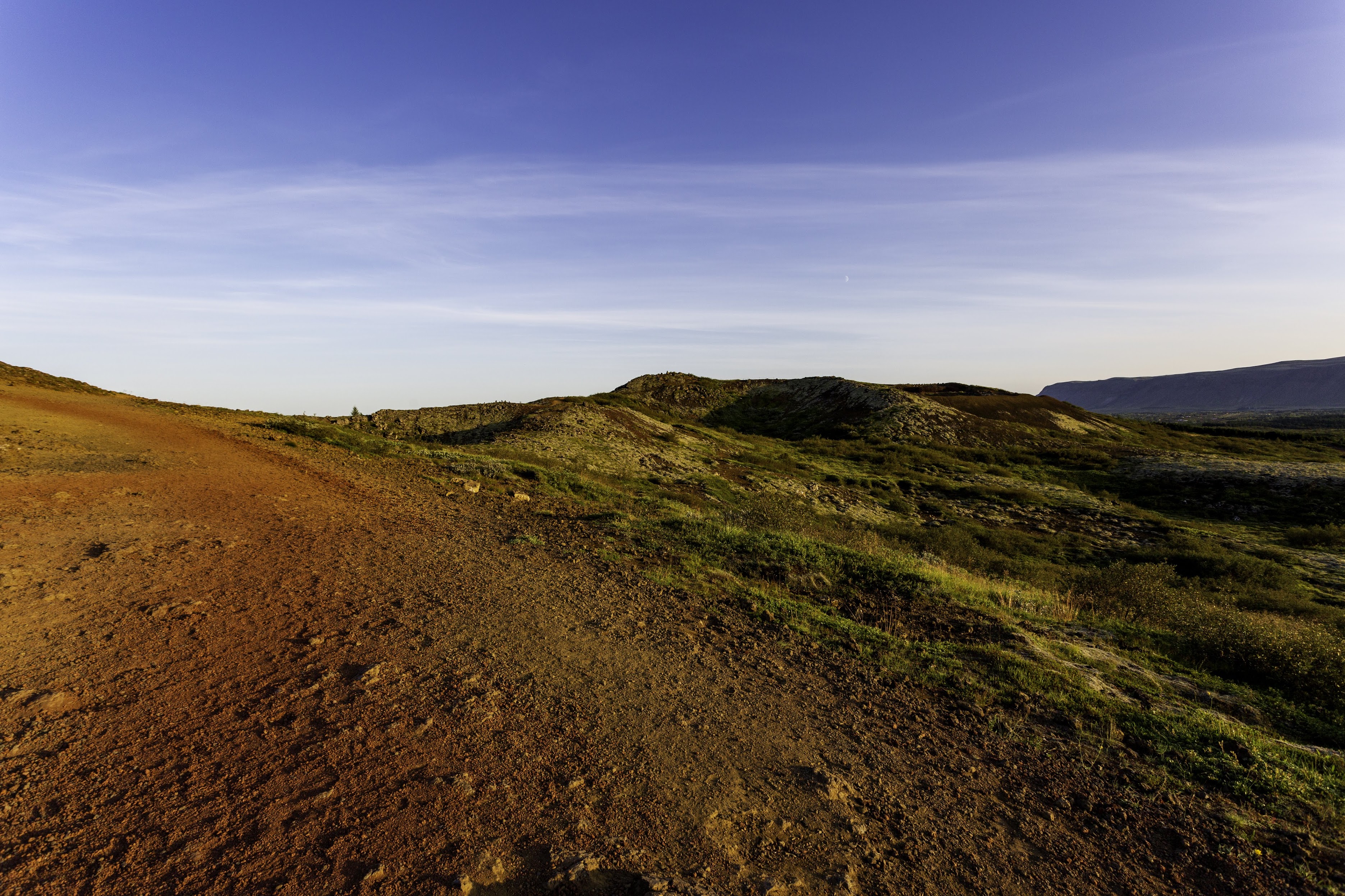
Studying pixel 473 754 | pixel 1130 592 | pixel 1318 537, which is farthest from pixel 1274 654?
pixel 1318 537

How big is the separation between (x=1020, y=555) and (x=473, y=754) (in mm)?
23317

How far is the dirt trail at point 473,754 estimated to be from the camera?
13.4ft

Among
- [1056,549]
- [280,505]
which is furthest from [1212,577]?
[280,505]

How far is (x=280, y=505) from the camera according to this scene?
40.3 ft

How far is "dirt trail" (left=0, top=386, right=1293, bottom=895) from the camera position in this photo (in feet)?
13.4

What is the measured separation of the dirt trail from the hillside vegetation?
1.39 m

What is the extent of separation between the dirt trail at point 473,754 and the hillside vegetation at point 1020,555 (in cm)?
139

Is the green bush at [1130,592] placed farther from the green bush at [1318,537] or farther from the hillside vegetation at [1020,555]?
the green bush at [1318,537]

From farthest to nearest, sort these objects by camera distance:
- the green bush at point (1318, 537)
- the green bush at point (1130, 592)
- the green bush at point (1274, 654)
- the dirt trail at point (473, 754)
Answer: the green bush at point (1318, 537) < the green bush at point (1130, 592) < the green bush at point (1274, 654) < the dirt trail at point (473, 754)

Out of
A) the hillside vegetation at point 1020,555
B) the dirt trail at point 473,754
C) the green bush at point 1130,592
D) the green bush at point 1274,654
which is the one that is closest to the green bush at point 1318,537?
the hillside vegetation at point 1020,555

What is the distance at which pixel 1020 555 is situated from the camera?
2283cm

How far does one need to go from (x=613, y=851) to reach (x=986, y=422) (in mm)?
64375

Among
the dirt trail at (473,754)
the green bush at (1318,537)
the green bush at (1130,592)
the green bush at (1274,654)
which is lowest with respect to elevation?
the green bush at (1318,537)

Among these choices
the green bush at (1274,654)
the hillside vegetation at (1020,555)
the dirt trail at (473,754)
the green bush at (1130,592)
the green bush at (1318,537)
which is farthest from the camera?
the green bush at (1318,537)
